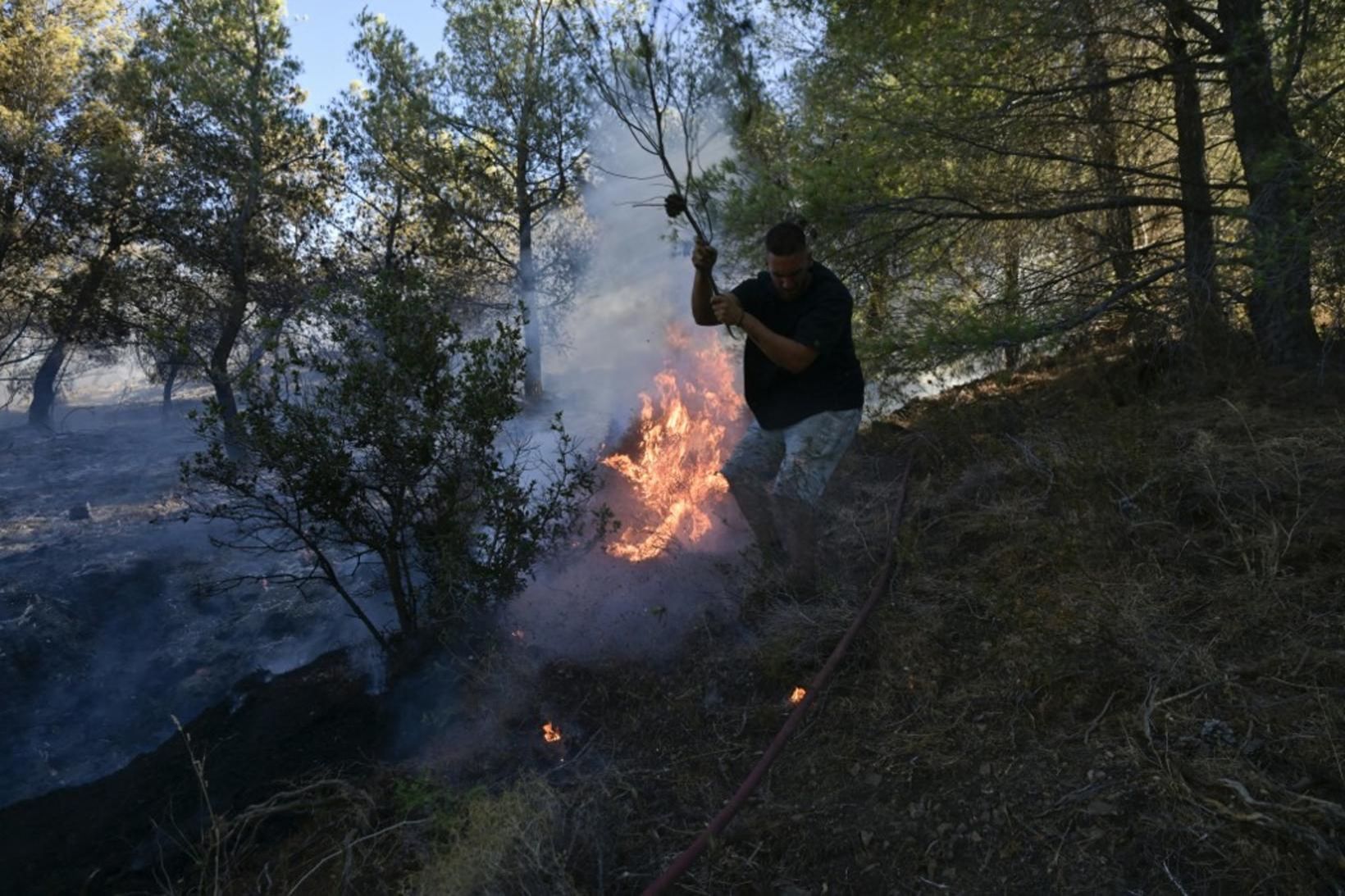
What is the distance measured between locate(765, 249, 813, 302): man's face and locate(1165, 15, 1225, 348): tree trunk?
3561 mm

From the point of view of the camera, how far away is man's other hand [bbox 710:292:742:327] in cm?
401

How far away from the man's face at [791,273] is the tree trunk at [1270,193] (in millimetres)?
2689

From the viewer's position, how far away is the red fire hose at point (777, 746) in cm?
253

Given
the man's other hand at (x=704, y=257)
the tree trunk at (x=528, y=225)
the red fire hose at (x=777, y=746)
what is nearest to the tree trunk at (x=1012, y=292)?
the red fire hose at (x=777, y=746)

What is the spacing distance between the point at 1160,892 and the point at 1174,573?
1822 millimetres

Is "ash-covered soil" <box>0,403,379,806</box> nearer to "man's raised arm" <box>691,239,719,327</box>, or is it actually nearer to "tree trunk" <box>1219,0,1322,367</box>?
"man's raised arm" <box>691,239,719,327</box>

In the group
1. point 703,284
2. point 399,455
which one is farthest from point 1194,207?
point 399,455

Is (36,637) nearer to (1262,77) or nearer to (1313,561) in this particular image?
(1313,561)

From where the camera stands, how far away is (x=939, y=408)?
811 centimetres

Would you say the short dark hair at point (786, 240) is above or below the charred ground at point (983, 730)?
above

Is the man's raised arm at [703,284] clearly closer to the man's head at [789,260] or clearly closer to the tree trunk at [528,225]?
the man's head at [789,260]

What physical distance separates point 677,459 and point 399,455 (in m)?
2.82

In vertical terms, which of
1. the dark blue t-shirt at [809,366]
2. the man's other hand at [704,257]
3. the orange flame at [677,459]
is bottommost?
the orange flame at [677,459]

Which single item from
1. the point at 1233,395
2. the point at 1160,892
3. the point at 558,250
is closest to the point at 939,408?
the point at 1233,395
